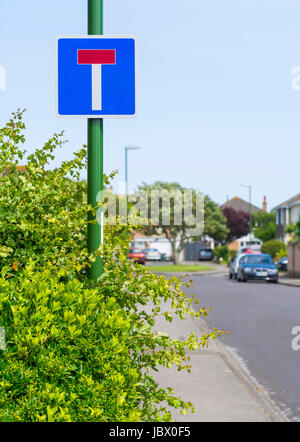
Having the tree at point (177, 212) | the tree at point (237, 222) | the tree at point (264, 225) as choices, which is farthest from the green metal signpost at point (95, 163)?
the tree at point (237, 222)

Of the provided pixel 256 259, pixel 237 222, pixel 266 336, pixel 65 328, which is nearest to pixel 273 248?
pixel 256 259

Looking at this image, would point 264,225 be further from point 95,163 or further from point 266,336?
point 95,163

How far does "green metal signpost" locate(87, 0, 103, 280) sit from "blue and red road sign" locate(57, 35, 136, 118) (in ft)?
0.35

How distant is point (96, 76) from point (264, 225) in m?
101

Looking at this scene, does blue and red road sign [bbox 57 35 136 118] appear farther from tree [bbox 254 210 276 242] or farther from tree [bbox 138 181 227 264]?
tree [bbox 254 210 276 242]

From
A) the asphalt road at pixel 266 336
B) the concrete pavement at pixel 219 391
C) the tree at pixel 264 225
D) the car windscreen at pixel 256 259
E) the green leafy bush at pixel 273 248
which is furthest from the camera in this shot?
the tree at pixel 264 225

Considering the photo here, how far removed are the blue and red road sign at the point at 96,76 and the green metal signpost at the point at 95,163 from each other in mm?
107

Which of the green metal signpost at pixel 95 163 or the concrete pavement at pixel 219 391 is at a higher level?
the green metal signpost at pixel 95 163

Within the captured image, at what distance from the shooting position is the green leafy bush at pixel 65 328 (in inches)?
142

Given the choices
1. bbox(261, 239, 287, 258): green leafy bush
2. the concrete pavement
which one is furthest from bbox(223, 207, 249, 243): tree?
the concrete pavement

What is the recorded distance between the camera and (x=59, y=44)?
15.8 feet

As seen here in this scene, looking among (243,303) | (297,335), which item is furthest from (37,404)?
(243,303)

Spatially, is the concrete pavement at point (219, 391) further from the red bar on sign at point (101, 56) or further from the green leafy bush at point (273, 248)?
the green leafy bush at point (273, 248)

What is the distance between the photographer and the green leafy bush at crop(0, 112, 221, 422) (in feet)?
11.8
